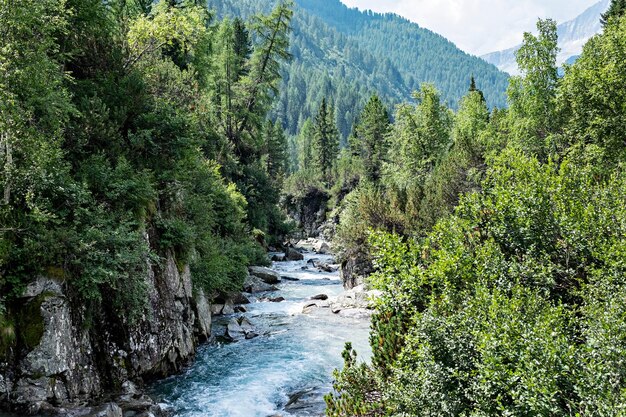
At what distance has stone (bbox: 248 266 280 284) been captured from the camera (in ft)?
106

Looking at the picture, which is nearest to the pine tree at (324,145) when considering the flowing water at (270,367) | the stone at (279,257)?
the stone at (279,257)

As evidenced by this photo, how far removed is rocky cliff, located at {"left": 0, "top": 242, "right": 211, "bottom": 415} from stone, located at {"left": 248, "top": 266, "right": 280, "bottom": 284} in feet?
55.3

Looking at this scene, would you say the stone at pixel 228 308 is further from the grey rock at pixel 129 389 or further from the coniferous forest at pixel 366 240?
the grey rock at pixel 129 389

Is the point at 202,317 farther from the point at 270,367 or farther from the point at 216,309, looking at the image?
the point at 216,309

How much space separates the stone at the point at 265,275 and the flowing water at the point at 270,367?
6.56 metres

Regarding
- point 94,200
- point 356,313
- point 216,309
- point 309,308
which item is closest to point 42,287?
point 94,200

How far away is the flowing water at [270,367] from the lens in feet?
42.8

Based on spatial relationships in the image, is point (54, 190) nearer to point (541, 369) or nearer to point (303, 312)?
point (541, 369)

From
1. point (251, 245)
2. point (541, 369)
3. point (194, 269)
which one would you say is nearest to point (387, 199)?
point (251, 245)

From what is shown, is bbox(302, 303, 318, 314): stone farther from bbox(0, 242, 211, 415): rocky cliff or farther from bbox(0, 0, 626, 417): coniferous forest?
bbox(0, 242, 211, 415): rocky cliff

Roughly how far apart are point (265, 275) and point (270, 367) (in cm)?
1629

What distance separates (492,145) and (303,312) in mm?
20315

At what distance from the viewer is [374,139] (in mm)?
63875

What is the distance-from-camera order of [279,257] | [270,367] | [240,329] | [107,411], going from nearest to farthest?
[107,411]
[270,367]
[240,329]
[279,257]
